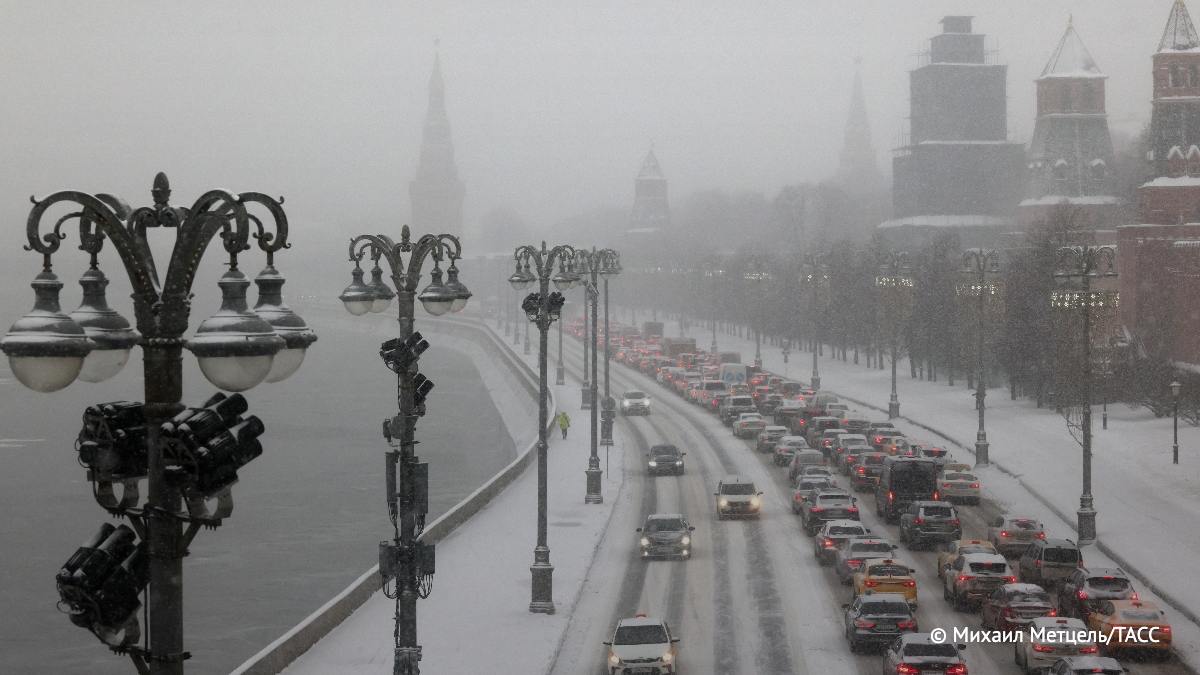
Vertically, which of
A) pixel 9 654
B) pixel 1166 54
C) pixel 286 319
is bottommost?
pixel 9 654

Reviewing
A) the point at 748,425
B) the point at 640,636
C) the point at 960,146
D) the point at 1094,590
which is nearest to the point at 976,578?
the point at 1094,590

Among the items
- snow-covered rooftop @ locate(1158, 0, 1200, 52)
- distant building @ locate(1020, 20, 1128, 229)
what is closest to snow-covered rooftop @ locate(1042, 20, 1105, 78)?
distant building @ locate(1020, 20, 1128, 229)

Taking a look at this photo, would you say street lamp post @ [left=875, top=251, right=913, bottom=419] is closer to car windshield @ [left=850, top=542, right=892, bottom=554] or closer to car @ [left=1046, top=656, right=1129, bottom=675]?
car windshield @ [left=850, top=542, right=892, bottom=554]

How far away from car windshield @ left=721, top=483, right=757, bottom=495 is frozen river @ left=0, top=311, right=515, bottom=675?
14328 mm

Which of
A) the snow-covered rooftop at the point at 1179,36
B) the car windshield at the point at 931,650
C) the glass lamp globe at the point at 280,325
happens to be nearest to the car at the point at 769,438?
the car windshield at the point at 931,650

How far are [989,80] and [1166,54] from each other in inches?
2410

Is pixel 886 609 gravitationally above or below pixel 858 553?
above

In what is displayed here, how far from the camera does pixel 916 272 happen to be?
309ft

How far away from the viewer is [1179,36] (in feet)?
Answer: 315

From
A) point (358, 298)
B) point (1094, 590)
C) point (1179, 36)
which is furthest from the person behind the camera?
point (1179, 36)

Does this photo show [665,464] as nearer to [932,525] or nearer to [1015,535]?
[932,525]

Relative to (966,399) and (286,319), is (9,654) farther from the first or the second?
(966,399)

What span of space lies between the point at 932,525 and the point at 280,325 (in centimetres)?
3002

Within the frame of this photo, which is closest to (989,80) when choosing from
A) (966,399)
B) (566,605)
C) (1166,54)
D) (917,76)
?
(917,76)
